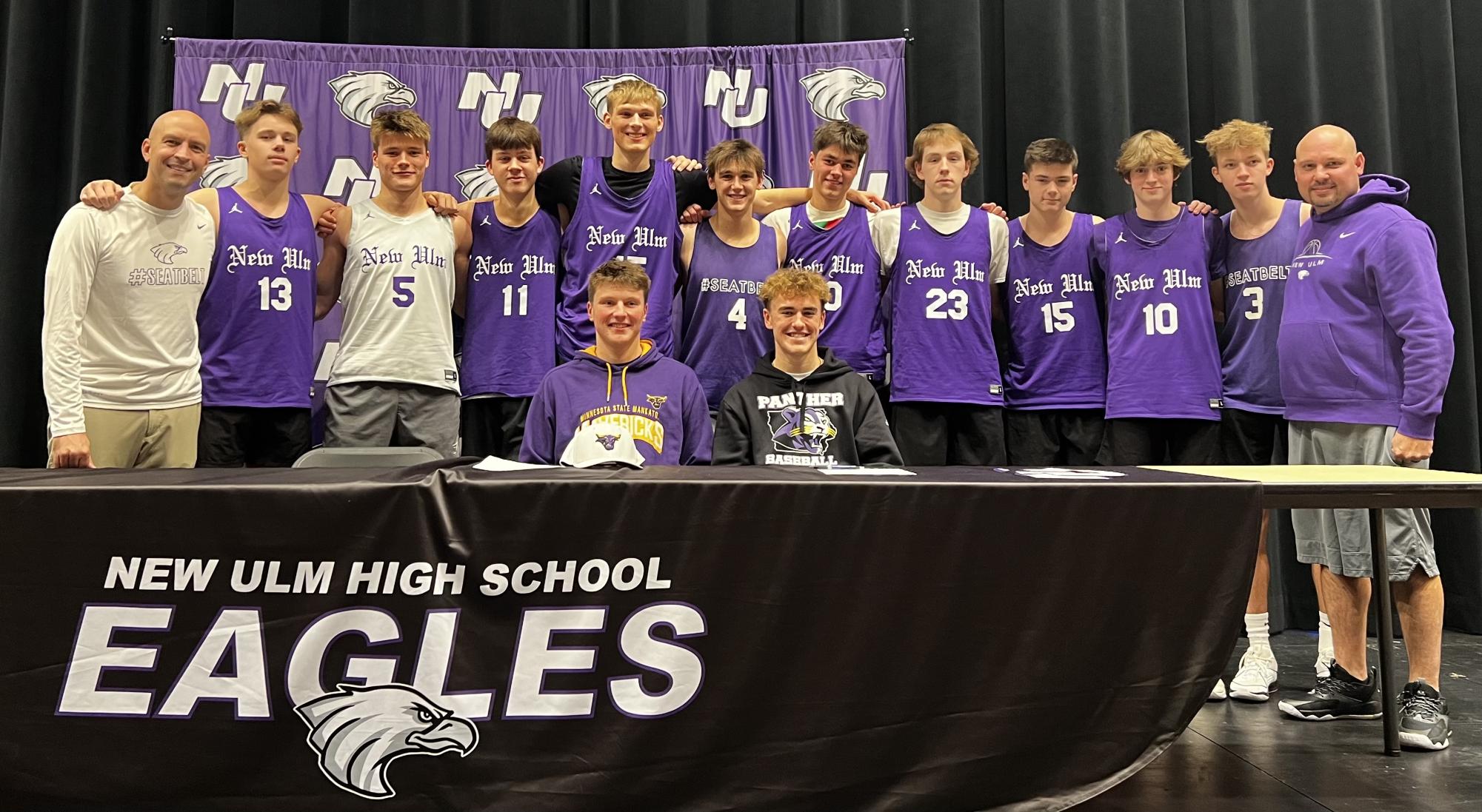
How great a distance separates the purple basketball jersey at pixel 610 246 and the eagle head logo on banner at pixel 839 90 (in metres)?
1.07

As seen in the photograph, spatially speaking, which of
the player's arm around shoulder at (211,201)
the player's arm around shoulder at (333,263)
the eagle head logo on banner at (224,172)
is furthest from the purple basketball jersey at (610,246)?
the eagle head logo on banner at (224,172)

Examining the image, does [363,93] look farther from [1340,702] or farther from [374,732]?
[1340,702]

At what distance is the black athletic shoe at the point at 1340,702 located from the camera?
9.77ft

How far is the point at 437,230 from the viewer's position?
3.71m

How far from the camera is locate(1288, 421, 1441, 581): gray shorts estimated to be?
288cm

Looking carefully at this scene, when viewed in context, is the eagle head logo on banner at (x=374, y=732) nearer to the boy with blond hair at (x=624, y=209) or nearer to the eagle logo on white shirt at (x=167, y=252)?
the boy with blond hair at (x=624, y=209)

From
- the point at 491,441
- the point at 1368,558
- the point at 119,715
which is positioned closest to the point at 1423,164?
the point at 1368,558

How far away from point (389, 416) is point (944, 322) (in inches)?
83.0

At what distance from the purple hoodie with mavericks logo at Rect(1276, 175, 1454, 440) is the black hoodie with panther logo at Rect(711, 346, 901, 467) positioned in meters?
1.47

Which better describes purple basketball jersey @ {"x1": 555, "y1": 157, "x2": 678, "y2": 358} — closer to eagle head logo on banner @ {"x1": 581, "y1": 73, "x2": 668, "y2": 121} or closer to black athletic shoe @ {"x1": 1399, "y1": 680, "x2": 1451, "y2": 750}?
eagle head logo on banner @ {"x1": 581, "y1": 73, "x2": 668, "y2": 121}

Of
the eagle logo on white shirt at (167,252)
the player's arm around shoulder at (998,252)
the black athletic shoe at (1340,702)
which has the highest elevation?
the player's arm around shoulder at (998,252)

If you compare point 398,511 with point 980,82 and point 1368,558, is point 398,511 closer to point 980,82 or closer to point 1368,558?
point 1368,558

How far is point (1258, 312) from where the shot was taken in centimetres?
367

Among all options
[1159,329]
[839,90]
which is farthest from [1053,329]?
[839,90]
